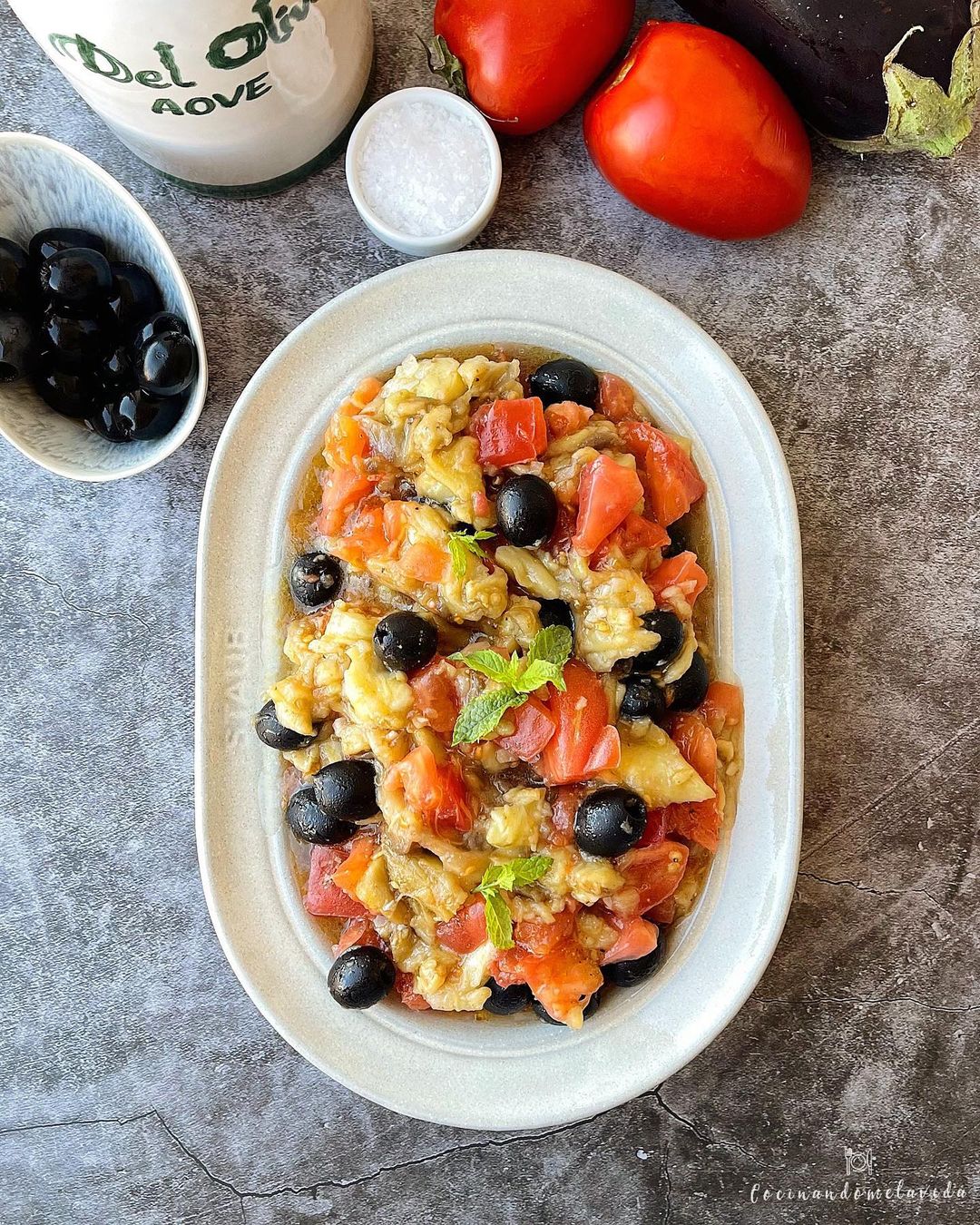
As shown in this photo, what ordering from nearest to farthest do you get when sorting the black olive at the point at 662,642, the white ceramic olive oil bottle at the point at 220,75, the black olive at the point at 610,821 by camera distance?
the white ceramic olive oil bottle at the point at 220,75 < the black olive at the point at 610,821 < the black olive at the point at 662,642

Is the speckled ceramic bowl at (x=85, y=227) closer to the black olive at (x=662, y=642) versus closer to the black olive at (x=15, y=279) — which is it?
the black olive at (x=15, y=279)

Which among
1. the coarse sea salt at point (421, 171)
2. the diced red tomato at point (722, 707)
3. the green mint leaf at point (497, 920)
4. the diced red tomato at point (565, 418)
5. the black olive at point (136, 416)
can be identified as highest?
the coarse sea salt at point (421, 171)

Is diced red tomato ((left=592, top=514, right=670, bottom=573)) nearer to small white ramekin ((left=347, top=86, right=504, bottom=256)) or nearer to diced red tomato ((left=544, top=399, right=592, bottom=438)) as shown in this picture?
diced red tomato ((left=544, top=399, right=592, bottom=438))

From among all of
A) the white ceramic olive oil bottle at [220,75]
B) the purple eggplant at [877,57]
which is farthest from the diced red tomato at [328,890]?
the purple eggplant at [877,57]

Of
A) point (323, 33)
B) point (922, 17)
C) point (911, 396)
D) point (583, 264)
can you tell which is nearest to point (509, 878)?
point (583, 264)

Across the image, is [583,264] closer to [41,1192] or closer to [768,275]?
[768,275]

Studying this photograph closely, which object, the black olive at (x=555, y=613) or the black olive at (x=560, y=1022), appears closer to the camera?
the black olive at (x=555, y=613)

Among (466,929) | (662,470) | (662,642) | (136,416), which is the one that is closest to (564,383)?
(662,470)

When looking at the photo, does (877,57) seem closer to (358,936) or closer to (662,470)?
(662,470)
